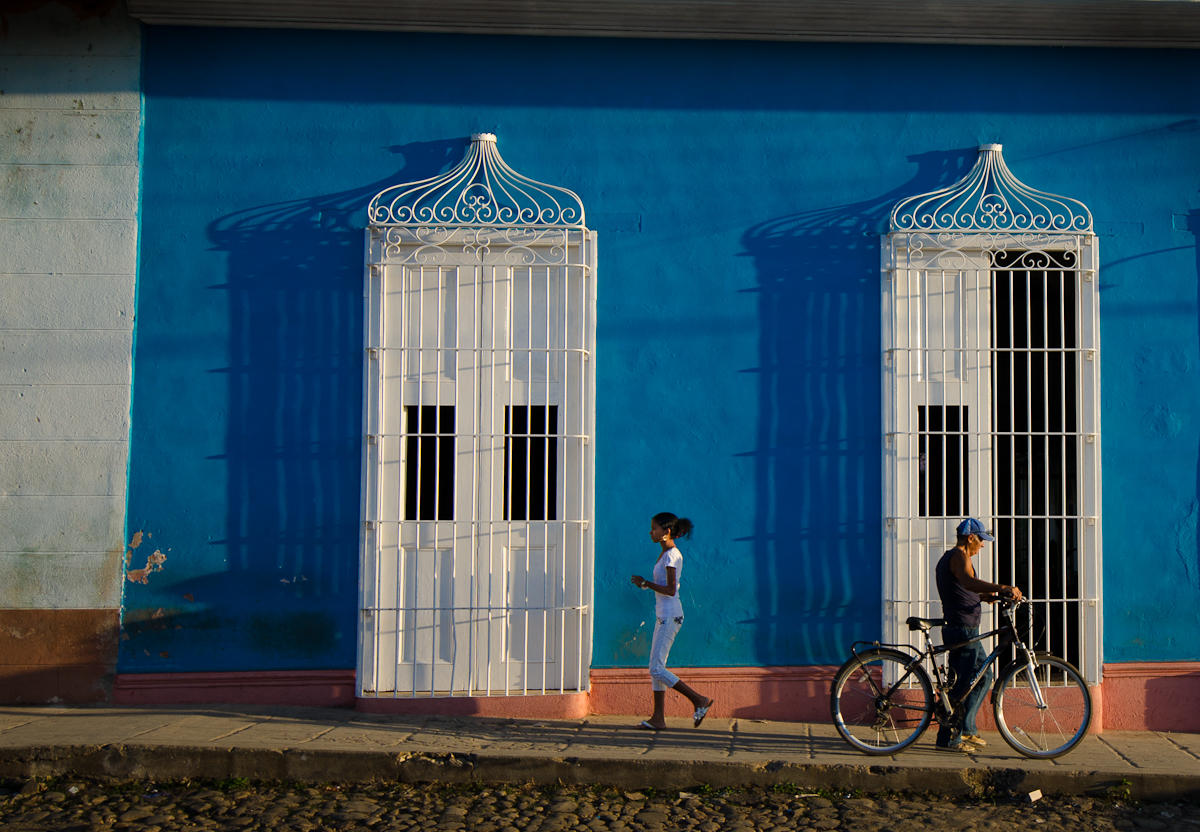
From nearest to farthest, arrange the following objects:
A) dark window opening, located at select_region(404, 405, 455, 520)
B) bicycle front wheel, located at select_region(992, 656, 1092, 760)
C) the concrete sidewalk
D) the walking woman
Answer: the concrete sidewalk → bicycle front wheel, located at select_region(992, 656, 1092, 760) → the walking woman → dark window opening, located at select_region(404, 405, 455, 520)

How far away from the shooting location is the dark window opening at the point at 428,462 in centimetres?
616

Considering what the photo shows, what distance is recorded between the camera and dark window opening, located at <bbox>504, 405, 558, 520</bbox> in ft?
20.2

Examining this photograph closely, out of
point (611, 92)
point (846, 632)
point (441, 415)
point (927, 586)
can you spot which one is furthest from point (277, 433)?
point (927, 586)

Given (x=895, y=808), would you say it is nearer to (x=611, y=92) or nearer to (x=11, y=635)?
(x=611, y=92)

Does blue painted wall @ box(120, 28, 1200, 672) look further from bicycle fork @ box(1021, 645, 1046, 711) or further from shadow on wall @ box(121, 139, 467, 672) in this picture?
bicycle fork @ box(1021, 645, 1046, 711)

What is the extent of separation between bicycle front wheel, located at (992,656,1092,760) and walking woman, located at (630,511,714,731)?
164 centimetres

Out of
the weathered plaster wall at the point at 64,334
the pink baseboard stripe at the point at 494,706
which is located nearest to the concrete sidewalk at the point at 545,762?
the pink baseboard stripe at the point at 494,706

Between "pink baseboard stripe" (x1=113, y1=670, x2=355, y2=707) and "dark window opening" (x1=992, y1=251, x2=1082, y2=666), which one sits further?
"dark window opening" (x1=992, y1=251, x2=1082, y2=666)

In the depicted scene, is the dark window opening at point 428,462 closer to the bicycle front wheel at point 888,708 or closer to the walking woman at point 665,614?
the walking woman at point 665,614

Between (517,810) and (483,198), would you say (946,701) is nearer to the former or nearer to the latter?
(517,810)

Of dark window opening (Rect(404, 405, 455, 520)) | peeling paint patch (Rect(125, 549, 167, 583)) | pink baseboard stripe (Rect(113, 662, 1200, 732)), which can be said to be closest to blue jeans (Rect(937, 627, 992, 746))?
pink baseboard stripe (Rect(113, 662, 1200, 732))

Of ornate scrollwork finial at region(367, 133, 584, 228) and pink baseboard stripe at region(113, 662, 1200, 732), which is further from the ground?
ornate scrollwork finial at region(367, 133, 584, 228)

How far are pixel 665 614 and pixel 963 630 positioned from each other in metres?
1.62

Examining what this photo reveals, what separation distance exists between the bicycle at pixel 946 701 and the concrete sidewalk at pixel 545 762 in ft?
0.37
